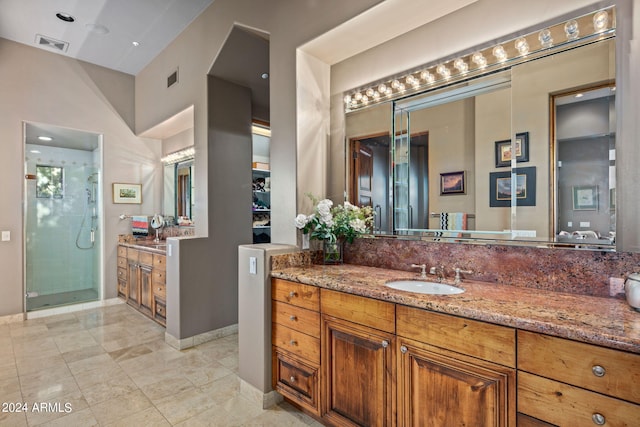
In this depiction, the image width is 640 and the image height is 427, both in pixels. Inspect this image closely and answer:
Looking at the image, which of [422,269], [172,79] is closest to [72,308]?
[172,79]

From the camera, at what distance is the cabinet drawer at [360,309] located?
5.31ft

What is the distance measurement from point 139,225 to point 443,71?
15.3 feet

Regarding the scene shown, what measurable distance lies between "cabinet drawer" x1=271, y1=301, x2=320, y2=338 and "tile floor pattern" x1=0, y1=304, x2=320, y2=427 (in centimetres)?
63

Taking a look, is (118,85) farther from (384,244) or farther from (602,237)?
(602,237)

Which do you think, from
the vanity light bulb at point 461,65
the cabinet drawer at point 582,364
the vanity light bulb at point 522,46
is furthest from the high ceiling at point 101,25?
the cabinet drawer at point 582,364

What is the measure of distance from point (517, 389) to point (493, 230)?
893 mm

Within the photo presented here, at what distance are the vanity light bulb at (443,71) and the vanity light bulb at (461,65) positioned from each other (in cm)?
6

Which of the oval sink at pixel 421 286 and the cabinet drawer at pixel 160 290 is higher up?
the oval sink at pixel 421 286

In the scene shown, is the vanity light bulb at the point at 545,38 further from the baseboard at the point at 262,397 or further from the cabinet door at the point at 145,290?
the cabinet door at the point at 145,290

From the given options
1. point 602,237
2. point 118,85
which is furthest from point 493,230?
point 118,85

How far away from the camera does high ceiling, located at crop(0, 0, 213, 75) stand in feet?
10.9

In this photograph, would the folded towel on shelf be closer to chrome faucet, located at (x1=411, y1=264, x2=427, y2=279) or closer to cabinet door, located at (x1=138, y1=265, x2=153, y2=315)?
chrome faucet, located at (x1=411, y1=264, x2=427, y2=279)

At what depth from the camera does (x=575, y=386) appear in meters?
1.11

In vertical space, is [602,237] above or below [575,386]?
above
